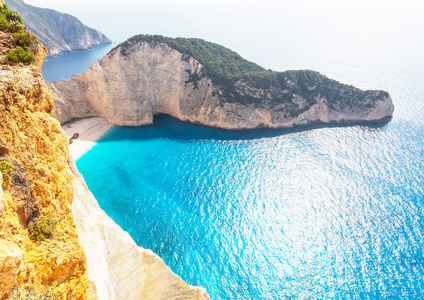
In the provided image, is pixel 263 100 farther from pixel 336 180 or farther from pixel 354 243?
pixel 354 243

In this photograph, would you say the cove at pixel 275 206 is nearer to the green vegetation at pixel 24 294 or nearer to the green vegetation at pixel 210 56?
the green vegetation at pixel 210 56

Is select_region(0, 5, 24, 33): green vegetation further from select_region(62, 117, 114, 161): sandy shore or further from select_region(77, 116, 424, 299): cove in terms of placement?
select_region(62, 117, 114, 161): sandy shore

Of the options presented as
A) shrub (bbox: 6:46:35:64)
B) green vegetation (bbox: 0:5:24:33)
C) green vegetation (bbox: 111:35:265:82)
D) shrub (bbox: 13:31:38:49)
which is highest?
green vegetation (bbox: 111:35:265:82)

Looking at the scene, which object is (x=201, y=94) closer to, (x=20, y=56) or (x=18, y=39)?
(x=18, y=39)

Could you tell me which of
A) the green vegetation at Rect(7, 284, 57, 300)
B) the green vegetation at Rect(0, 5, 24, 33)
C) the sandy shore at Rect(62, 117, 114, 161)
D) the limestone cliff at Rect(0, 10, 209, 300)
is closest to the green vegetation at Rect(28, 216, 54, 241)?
the limestone cliff at Rect(0, 10, 209, 300)

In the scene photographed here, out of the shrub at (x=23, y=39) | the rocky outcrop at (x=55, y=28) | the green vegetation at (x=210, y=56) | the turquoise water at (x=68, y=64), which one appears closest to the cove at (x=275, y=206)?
the green vegetation at (x=210, y=56)
